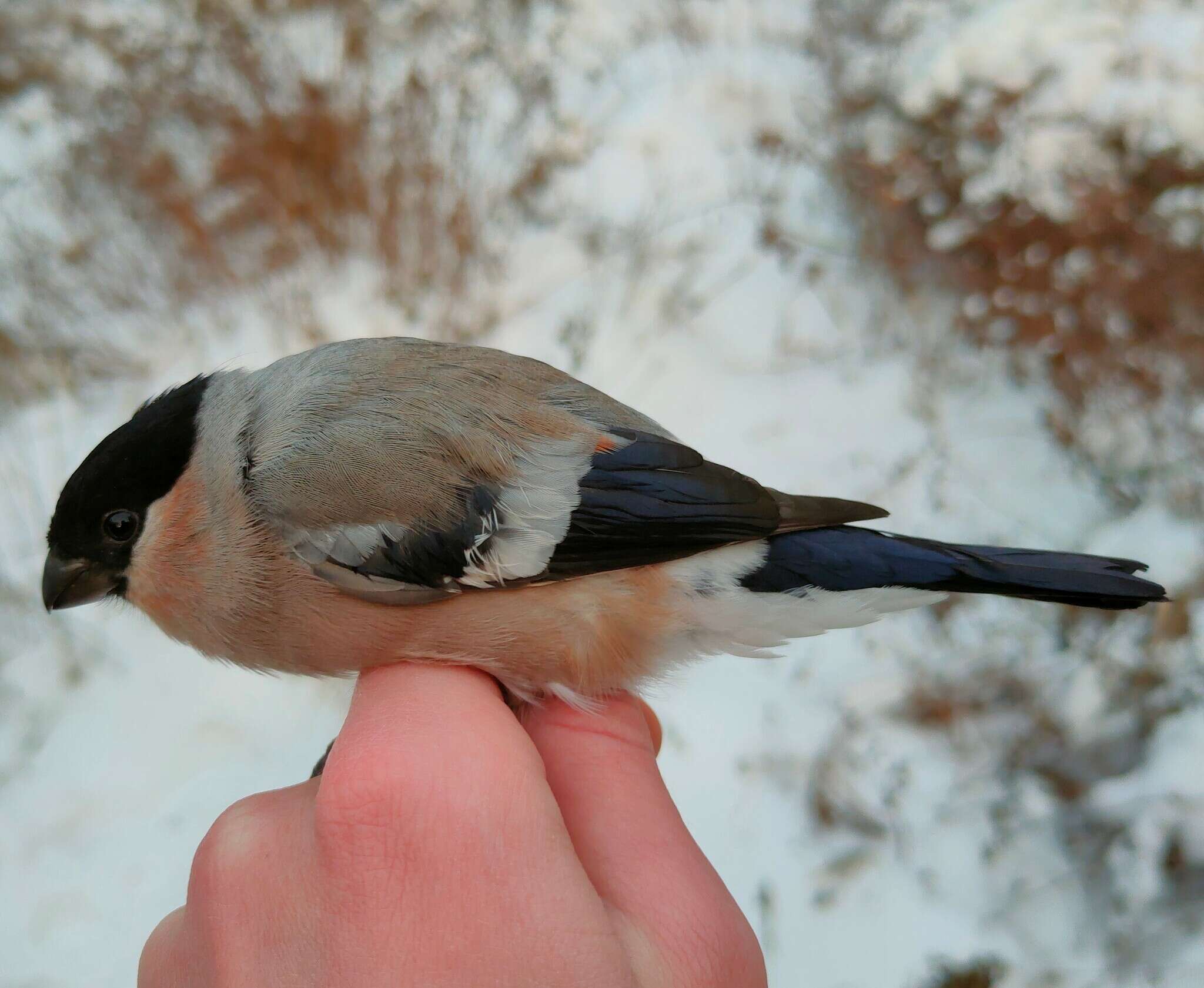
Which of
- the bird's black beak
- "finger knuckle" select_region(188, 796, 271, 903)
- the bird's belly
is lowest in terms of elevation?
"finger knuckle" select_region(188, 796, 271, 903)

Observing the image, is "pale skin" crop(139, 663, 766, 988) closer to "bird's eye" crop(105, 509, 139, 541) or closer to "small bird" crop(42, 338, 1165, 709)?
"small bird" crop(42, 338, 1165, 709)

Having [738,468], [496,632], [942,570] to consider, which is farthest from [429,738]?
[738,468]

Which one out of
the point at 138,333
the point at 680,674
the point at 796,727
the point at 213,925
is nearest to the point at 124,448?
the point at 213,925

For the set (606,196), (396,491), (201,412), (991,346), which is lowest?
(396,491)

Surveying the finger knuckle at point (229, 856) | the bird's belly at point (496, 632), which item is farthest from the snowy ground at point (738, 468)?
the finger knuckle at point (229, 856)

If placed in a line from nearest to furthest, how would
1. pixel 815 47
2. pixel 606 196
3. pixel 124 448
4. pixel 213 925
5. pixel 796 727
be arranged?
1. pixel 213 925
2. pixel 124 448
3. pixel 796 727
4. pixel 606 196
5. pixel 815 47

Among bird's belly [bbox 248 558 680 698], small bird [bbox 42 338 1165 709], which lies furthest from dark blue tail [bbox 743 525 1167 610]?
bird's belly [bbox 248 558 680 698]

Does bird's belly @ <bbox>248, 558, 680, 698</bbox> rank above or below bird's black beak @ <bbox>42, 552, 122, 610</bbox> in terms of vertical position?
below

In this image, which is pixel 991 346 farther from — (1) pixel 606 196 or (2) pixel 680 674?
(2) pixel 680 674
